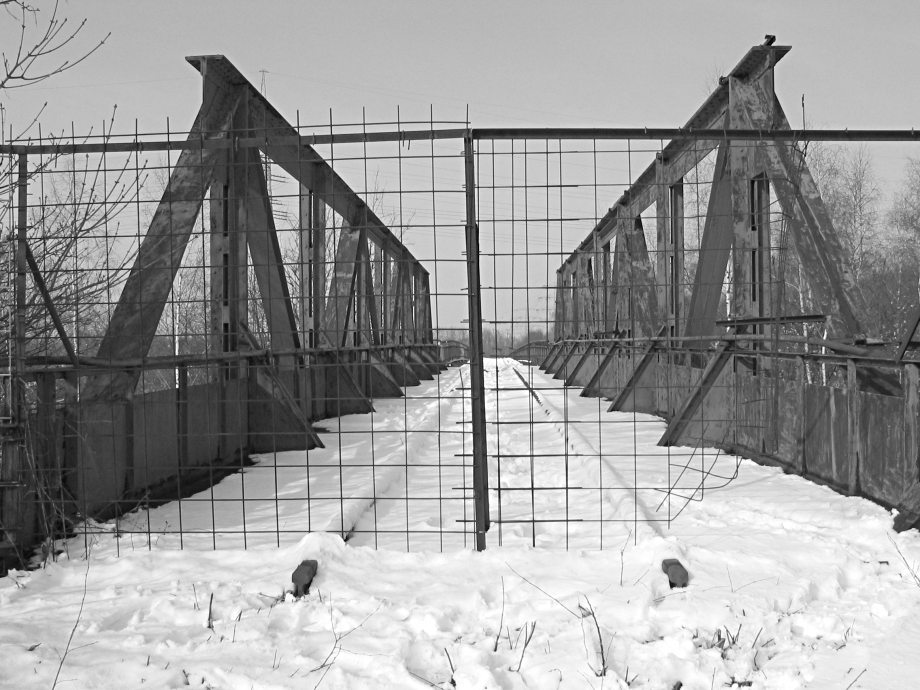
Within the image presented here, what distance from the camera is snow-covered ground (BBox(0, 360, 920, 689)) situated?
3189 millimetres

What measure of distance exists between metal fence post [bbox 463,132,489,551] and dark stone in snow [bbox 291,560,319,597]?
1049mm

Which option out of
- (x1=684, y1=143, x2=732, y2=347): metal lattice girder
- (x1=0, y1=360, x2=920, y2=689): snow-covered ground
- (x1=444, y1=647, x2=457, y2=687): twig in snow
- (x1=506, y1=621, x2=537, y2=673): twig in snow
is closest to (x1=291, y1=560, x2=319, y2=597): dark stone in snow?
(x1=0, y1=360, x2=920, y2=689): snow-covered ground

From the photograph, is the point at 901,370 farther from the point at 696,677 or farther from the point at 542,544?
the point at 696,677

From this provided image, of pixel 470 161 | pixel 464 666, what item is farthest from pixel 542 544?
pixel 470 161

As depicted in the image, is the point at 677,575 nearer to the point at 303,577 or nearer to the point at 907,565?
the point at 907,565

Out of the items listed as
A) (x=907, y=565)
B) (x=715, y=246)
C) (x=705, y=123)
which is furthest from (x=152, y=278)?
(x=705, y=123)

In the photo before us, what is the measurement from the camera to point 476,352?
15.5 ft

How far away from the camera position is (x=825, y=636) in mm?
3451

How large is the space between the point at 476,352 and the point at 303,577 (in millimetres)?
1636

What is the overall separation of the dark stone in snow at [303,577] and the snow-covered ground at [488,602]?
2.3 inches

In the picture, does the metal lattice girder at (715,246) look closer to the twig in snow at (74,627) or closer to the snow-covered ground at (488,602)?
the snow-covered ground at (488,602)

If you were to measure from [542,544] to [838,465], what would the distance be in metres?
2.71

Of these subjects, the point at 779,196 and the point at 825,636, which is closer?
the point at 825,636

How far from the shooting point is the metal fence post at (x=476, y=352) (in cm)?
467
